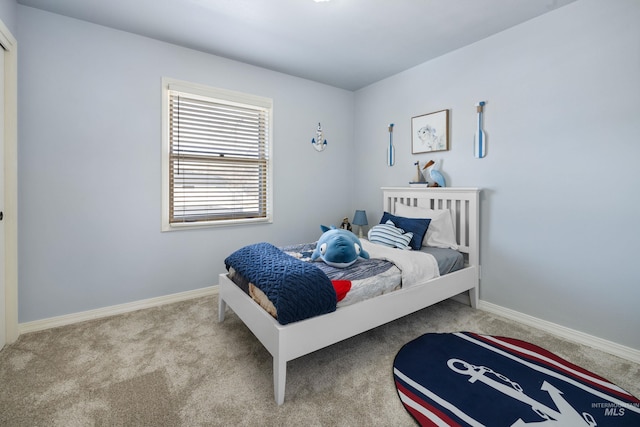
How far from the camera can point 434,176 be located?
3.09 m

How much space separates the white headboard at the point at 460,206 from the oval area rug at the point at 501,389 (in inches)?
38.2

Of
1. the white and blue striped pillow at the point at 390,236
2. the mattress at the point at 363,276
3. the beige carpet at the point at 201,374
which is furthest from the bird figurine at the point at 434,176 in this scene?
the beige carpet at the point at 201,374

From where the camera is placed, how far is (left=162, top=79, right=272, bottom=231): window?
291 centimetres

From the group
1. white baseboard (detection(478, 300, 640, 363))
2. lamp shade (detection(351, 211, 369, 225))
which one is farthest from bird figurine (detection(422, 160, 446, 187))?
white baseboard (detection(478, 300, 640, 363))

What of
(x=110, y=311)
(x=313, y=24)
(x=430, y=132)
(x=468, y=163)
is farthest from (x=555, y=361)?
(x=110, y=311)

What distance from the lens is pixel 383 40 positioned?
2.76m

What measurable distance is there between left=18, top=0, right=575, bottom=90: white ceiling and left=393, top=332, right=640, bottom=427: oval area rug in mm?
2613

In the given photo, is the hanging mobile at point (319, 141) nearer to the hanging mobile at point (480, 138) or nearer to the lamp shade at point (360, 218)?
the lamp shade at point (360, 218)

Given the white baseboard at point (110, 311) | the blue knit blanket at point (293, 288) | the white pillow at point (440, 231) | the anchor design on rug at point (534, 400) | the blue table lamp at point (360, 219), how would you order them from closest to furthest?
1. the anchor design on rug at point (534, 400)
2. the blue knit blanket at point (293, 288)
3. the white baseboard at point (110, 311)
4. the white pillow at point (440, 231)
5. the blue table lamp at point (360, 219)

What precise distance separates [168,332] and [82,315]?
2.87 ft

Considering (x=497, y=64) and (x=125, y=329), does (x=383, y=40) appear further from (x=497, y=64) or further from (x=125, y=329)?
(x=125, y=329)

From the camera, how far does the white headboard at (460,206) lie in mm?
2793

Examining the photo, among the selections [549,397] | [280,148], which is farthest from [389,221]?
[549,397]

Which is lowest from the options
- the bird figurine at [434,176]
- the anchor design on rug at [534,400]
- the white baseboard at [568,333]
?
the anchor design on rug at [534,400]
